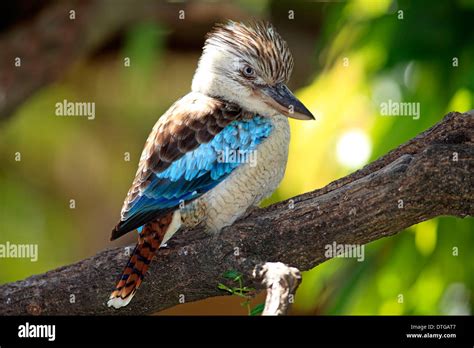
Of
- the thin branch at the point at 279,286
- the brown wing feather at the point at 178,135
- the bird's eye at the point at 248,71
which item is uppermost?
the bird's eye at the point at 248,71

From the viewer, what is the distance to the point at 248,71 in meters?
4.94

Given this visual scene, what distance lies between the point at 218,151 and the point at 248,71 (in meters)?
0.58

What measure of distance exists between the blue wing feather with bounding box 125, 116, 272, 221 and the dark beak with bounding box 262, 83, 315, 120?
198 millimetres

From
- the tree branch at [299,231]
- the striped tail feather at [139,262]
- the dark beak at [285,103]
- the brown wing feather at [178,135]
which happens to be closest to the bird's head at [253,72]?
the dark beak at [285,103]

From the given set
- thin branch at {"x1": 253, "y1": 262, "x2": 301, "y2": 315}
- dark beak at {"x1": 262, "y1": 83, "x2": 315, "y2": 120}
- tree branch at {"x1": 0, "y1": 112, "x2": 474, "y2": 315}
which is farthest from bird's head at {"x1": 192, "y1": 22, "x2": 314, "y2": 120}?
thin branch at {"x1": 253, "y1": 262, "x2": 301, "y2": 315}

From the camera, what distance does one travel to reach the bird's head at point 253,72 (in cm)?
486

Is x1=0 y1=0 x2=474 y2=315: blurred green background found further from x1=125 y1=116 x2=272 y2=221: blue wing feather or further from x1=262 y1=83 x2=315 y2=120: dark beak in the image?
x1=125 y1=116 x2=272 y2=221: blue wing feather

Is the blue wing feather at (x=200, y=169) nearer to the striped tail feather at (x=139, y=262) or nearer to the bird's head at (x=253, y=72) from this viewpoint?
the striped tail feather at (x=139, y=262)

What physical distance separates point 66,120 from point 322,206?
5.20 m

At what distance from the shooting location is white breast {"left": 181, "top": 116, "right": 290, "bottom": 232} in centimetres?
463

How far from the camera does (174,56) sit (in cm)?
865

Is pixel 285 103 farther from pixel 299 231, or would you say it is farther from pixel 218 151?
pixel 299 231
